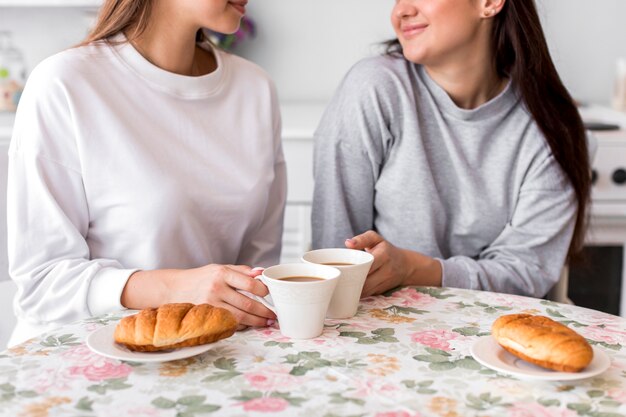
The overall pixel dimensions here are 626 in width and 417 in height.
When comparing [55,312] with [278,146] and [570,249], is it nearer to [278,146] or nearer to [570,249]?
[278,146]

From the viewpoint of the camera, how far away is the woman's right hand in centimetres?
117

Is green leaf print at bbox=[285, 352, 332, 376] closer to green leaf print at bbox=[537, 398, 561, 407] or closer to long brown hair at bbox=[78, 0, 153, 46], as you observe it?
green leaf print at bbox=[537, 398, 561, 407]

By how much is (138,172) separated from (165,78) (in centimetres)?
18

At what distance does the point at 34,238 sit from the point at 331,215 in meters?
0.60

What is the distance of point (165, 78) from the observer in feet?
4.88

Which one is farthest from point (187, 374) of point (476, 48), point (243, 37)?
point (243, 37)

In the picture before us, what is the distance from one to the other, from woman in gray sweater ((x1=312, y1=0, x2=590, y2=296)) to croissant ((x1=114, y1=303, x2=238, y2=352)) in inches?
27.2

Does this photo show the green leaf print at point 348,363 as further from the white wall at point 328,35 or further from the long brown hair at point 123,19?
the white wall at point 328,35

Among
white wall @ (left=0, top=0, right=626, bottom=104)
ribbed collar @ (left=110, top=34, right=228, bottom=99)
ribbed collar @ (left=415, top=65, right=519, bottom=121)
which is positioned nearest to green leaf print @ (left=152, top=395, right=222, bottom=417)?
ribbed collar @ (left=110, top=34, right=228, bottom=99)

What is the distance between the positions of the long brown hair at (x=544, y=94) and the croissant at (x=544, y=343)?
2.42 ft

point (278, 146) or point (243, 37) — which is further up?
point (243, 37)

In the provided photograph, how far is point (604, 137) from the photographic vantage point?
95.7 inches

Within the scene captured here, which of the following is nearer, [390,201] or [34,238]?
[34,238]

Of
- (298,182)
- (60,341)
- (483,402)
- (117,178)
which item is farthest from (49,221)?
(298,182)
